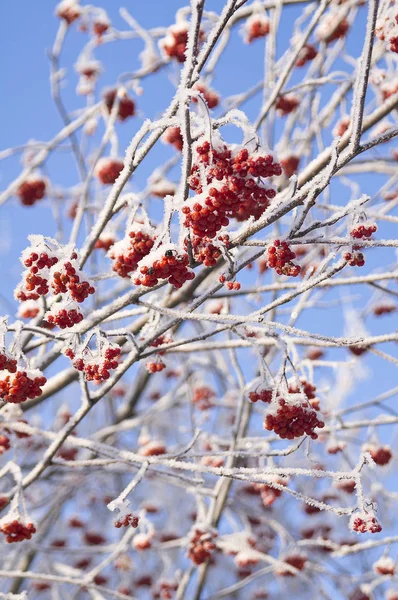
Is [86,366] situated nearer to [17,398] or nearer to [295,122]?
[17,398]

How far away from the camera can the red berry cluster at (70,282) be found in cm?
240

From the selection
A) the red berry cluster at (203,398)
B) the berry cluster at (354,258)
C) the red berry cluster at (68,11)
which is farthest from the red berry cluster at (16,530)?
the red berry cluster at (68,11)

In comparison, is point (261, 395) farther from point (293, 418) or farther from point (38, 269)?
point (38, 269)

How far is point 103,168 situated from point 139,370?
8.83 ft

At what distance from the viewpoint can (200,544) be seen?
4.46m

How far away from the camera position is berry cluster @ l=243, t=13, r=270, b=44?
4855 mm

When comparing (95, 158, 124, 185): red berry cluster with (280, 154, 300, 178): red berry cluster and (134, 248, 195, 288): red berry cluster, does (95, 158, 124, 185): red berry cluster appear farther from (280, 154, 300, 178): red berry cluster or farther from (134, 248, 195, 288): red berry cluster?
(134, 248, 195, 288): red berry cluster

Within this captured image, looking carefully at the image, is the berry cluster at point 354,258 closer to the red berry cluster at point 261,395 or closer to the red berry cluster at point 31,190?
the red berry cluster at point 261,395

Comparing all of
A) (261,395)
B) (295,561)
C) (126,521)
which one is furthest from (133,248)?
(295,561)

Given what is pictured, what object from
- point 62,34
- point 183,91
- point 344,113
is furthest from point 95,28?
point 183,91

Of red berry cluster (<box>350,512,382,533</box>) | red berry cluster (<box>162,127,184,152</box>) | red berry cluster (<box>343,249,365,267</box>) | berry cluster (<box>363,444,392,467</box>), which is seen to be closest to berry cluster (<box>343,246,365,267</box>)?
red berry cluster (<box>343,249,365,267</box>)

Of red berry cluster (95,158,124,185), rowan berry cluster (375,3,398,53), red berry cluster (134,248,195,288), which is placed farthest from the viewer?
red berry cluster (95,158,124,185)

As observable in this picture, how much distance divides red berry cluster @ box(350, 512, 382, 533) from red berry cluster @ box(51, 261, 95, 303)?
1414 mm

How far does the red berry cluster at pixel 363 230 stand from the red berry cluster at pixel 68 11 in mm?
4350
